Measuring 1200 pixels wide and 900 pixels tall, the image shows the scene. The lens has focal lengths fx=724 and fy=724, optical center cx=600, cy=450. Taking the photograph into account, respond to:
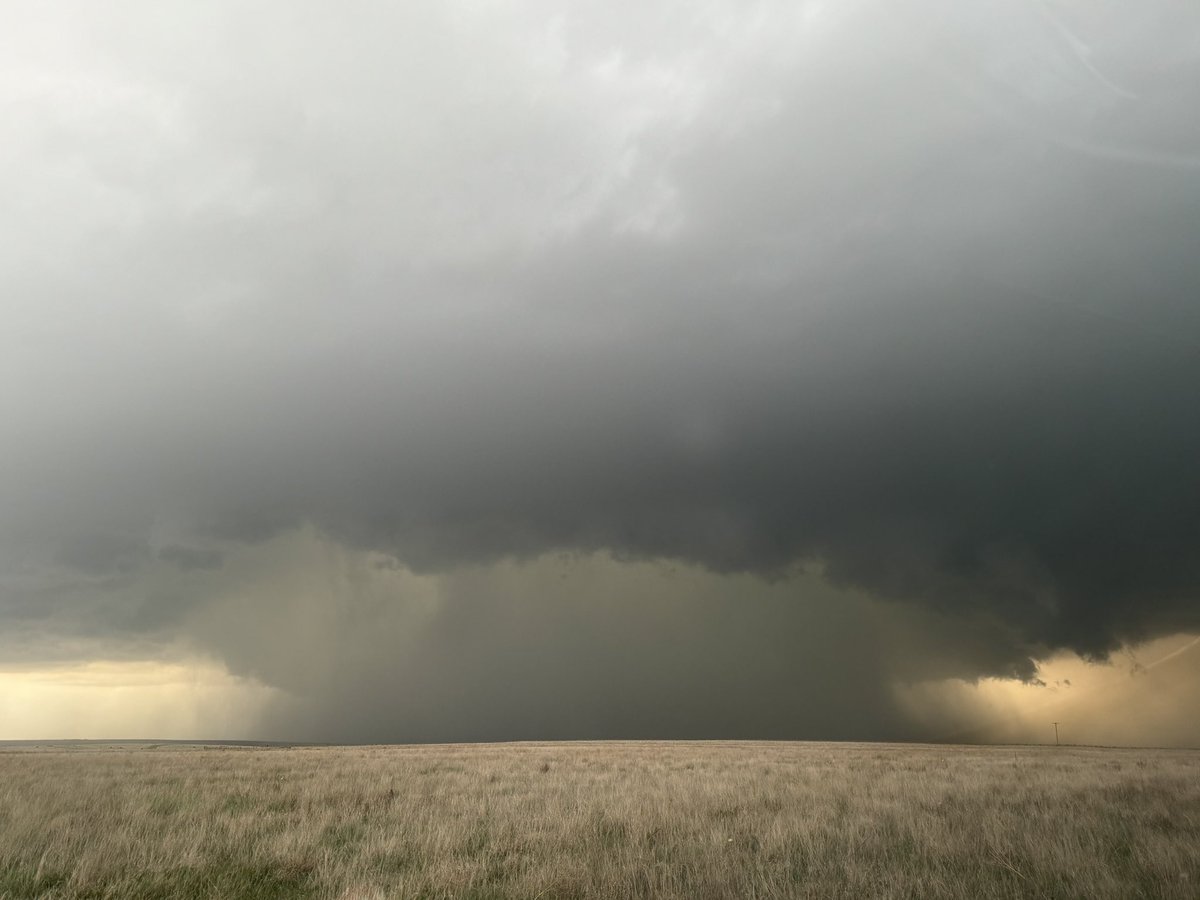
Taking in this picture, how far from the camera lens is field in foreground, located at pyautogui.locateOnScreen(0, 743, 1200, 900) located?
8727mm

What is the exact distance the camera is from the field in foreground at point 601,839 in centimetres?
873

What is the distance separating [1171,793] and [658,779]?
42.0 feet

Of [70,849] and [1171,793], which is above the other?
[70,849]

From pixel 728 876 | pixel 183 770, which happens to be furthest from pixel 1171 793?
pixel 183 770

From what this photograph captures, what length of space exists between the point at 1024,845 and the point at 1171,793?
34.0ft

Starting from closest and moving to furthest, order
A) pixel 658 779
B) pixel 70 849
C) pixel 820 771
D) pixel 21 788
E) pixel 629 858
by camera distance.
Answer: pixel 629 858 < pixel 70 849 < pixel 21 788 < pixel 658 779 < pixel 820 771

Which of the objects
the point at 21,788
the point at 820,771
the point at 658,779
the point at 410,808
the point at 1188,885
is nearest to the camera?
the point at 1188,885

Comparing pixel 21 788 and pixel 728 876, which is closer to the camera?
pixel 728 876

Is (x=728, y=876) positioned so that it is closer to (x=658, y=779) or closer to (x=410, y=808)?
(x=410, y=808)

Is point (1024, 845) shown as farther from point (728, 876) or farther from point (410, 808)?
point (410, 808)

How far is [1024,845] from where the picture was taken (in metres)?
10.8

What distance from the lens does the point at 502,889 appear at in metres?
8.74

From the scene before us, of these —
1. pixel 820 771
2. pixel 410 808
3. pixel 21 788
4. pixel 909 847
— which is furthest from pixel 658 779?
pixel 21 788

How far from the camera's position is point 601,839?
38.0 ft
